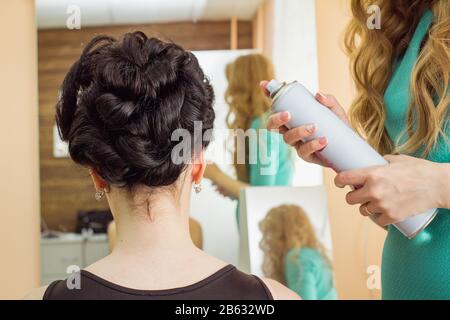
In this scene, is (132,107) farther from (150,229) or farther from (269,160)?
(269,160)

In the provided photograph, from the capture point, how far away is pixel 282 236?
2627 millimetres

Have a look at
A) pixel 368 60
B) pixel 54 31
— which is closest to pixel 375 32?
pixel 368 60

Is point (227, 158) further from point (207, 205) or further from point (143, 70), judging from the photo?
point (143, 70)

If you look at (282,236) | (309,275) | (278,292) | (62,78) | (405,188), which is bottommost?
(309,275)

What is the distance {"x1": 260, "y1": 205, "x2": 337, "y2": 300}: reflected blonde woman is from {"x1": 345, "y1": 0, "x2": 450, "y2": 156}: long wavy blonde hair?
1.35 meters

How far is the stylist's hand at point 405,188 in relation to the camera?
2.90 feet

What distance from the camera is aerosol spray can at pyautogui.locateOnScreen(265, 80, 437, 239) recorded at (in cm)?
95

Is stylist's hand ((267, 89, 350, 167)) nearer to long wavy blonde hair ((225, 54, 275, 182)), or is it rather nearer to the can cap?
the can cap

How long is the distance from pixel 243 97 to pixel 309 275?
2.81ft

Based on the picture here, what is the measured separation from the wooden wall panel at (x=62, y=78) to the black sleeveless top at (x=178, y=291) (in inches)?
72.5

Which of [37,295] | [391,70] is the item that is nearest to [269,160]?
[391,70]

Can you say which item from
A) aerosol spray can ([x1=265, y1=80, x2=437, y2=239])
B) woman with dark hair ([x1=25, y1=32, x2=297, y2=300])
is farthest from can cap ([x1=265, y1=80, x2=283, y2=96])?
woman with dark hair ([x1=25, y1=32, x2=297, y2=300])

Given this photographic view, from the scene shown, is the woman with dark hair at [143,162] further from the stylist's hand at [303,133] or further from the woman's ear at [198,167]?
the stylist's hand at [303,133]

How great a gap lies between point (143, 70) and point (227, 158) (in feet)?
5.74
